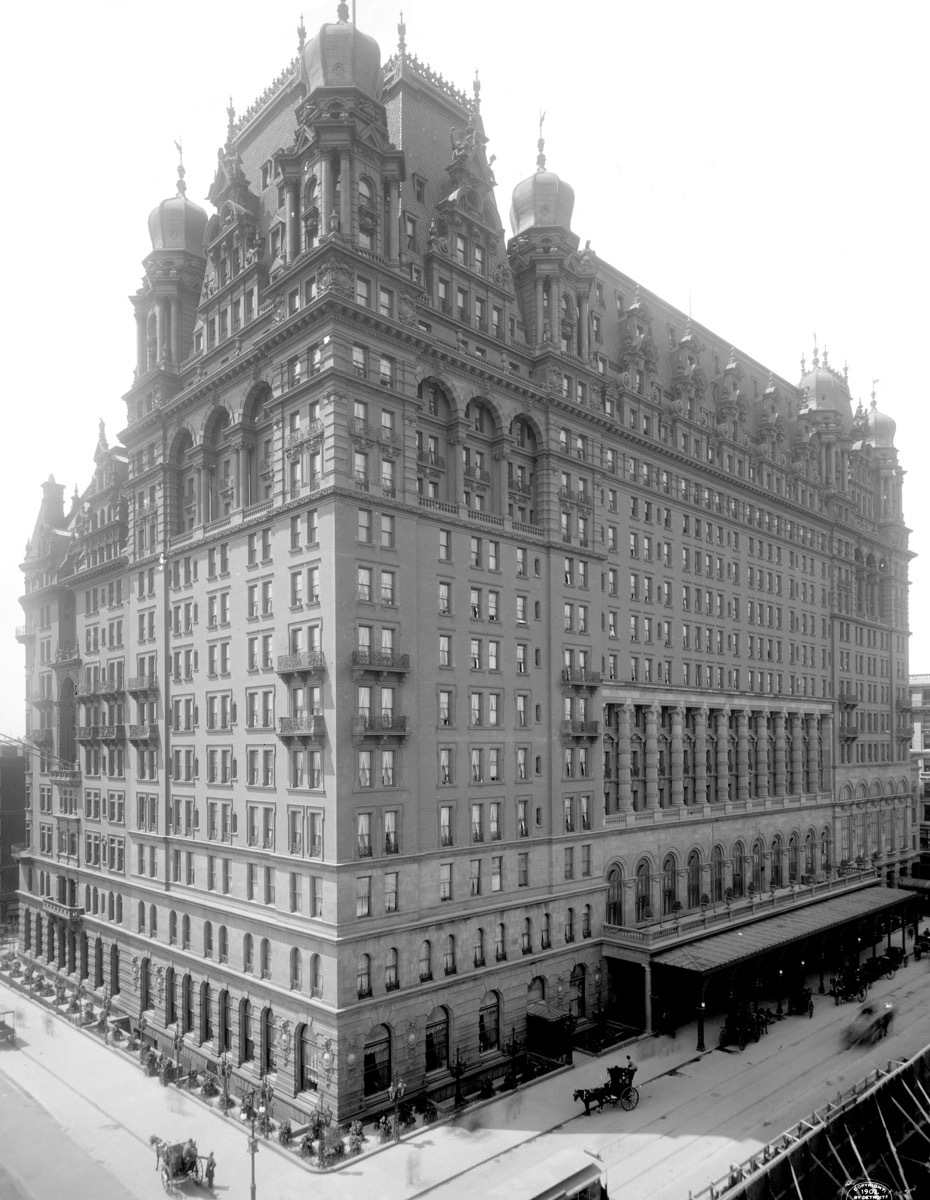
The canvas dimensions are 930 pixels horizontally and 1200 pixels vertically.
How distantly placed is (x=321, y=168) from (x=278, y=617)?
24703 millimetres

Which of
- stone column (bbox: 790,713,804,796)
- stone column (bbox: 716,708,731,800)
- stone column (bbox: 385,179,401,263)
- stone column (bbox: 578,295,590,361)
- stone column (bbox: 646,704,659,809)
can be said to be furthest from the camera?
stone column (bbox: 790,713,804,796)

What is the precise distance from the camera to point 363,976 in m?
49.2

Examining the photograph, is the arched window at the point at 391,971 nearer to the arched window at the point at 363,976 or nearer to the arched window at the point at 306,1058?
the arched window at the point at 363,976

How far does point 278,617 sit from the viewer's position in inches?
2135

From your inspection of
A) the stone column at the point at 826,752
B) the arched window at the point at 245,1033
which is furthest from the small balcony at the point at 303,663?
the stone column at the point at 826,752

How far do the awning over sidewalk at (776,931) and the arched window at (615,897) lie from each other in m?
5.83

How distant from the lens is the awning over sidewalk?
6009 centimetres

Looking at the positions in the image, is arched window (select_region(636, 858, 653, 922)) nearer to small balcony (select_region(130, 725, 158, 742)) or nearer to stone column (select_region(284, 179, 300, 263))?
small balcony (select_region(130, 725, 158, 742))

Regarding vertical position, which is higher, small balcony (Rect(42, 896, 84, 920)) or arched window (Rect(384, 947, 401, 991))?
arched window (Rect(384, 947, 401, 991))

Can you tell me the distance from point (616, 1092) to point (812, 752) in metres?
53.7

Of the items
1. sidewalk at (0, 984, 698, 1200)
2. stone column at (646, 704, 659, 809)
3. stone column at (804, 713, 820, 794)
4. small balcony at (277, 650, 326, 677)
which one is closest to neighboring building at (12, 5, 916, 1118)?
small balcony at (277, 650, 326, 677)

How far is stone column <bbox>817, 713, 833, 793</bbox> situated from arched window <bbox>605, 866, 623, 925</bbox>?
37.1 metres

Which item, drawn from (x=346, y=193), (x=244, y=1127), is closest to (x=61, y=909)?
(x=244, y=1127)

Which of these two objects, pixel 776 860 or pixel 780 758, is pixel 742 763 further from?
pixel 776 860
